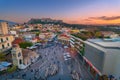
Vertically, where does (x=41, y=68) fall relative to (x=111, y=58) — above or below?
below

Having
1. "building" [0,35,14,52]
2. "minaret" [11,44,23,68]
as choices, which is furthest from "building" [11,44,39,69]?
"building" [0,35,14,52]

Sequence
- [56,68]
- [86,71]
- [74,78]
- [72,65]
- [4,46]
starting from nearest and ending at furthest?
[74,78], [86,71], [56,68], [72,65], [4,46]

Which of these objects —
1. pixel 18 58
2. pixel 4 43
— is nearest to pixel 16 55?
pixel 18 58

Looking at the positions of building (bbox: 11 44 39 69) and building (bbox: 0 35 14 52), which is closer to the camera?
building (bbox: 11 44 39 69)

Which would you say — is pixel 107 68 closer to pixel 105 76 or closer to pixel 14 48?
pixel 105 76

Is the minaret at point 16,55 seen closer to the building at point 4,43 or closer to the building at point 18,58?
the building at point 18,58

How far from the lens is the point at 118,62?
2072 cm

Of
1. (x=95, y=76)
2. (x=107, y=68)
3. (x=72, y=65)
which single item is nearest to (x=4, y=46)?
(x=72, y=65)

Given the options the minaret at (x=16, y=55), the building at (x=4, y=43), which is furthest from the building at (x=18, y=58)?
the building at (x=4, y=43)

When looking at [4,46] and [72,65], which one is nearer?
[72,65]

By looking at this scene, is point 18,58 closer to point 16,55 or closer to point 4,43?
point 16,55

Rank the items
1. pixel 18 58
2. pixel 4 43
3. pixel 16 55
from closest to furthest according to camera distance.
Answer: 1. pixel 16 55
2. pixel 18 58
3. pixel 4 43

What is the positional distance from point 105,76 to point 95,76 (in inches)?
183

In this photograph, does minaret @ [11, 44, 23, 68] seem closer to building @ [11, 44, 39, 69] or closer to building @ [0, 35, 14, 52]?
building @ [11, 44, 39, 69]
